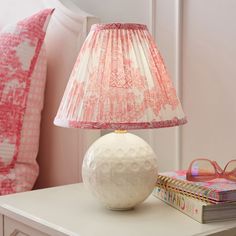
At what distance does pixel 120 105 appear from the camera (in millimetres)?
958

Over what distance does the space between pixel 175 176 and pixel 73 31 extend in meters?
0.58

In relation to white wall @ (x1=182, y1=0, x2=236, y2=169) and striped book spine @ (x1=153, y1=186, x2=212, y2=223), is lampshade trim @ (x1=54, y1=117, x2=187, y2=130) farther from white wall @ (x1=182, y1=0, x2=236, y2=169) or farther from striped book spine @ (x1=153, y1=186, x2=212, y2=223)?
white wall @ (x1=182, y1=0, x2=236, y2=169)

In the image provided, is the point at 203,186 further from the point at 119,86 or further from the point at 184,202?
the point at 119,86

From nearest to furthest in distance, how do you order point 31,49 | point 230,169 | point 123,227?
1. point 123,227
2. point 230,169
3. point 31,49

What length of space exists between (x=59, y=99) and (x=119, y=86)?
56 centimetres

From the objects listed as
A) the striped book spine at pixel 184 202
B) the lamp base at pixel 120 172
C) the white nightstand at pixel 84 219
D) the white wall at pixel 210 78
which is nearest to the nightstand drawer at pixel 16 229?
the white nightstand at pixel 84 219

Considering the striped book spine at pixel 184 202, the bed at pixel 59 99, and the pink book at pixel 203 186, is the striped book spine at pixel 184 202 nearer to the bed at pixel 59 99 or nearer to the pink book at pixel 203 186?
the pink book at pixel 203 186

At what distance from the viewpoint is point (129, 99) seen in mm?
963

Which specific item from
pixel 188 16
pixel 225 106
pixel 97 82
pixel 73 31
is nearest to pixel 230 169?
pixel 225 106

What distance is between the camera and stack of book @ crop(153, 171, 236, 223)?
0.96 meters

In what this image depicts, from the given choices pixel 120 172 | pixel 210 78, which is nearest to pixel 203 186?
pixel 120 172

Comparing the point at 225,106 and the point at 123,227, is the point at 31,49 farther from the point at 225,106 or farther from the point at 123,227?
the point at 123,227

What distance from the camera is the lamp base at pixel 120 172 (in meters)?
1.02

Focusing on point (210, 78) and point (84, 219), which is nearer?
point (84, 219)
